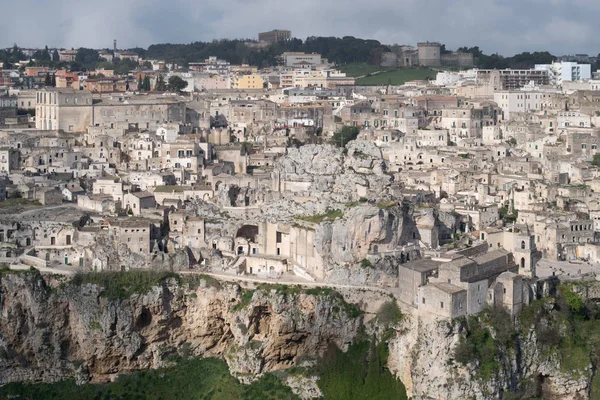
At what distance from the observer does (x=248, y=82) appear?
76812mm

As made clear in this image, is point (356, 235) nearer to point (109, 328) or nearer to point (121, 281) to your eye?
point (121, 281)

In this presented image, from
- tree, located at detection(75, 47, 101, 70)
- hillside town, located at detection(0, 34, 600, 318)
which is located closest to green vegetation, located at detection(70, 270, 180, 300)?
hillside town, located at detection(0, 34, 600, 318)

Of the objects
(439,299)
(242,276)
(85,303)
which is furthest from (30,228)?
(439,299)

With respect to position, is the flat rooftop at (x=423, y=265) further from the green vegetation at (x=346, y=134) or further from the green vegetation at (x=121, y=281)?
the green vegetation at (x=346, y=134)

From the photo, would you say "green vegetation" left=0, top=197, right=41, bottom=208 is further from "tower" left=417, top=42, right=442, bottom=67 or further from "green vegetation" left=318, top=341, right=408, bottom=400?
"tower" left=417, top=42, right=442, bottom=67

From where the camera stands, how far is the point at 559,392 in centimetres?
3778

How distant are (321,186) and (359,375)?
27.0 feet

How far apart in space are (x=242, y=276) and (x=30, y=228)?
796 centimetres

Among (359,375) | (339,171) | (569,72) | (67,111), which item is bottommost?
(359,375)

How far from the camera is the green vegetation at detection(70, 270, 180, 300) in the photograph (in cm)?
3981

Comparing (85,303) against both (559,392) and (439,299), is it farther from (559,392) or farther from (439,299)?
(559,392)

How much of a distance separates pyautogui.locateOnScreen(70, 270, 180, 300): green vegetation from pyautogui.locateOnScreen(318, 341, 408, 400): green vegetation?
630 centimetres

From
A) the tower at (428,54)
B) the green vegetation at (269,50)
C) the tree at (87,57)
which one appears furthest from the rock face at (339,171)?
the tree at (87,57)

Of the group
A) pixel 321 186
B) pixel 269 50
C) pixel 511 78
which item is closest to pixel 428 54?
pixel 269 50
